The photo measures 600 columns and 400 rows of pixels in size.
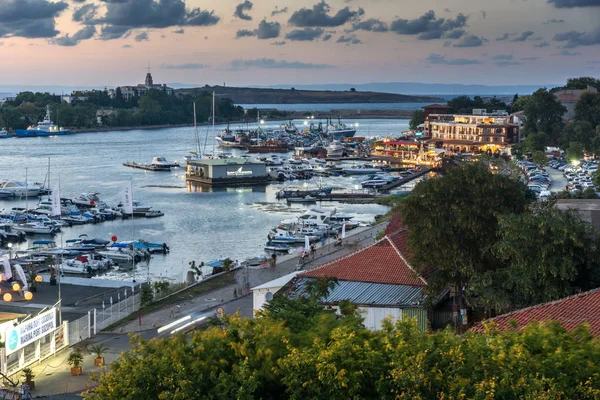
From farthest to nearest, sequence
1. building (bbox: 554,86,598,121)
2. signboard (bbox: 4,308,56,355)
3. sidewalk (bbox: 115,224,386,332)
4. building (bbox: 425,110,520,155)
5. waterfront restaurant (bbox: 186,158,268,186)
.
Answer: building (bbox: 554,86,598,121) → building (bbox: 425,110,520,155) → waterfront restaurant (bbox: 186,158,268,186) → sidewalk (bbox: 115,224,386,332) → signboard (bbox: 4,308,56,355)

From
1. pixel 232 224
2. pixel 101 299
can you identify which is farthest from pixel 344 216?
pixel 101 299

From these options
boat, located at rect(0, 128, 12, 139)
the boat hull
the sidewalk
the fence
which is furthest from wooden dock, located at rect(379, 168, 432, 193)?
boat, located at rect(0, 128, 12, 139)

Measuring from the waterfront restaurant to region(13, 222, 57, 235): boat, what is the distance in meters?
15.0

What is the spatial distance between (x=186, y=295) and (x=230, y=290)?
35.8 inches

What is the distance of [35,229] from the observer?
1107 inches

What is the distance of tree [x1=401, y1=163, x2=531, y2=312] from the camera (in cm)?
1154

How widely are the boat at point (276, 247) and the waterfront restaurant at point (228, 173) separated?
58.0 feet

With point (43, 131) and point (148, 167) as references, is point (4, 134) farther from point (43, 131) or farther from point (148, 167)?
point (148, 167)

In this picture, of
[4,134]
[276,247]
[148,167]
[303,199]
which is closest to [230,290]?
[276,247]

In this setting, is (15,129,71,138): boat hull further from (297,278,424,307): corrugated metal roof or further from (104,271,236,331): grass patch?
(297,278,424,307): corrugated metal roof

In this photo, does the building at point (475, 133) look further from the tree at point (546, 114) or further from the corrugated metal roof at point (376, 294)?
the corrugated metal roof at point (376, 294)

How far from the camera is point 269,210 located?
34125 millimetres

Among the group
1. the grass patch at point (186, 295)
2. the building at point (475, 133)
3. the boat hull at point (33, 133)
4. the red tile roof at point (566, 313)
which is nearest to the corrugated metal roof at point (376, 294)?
the red tile roof at point (566, 313)

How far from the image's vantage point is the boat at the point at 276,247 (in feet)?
82.1
